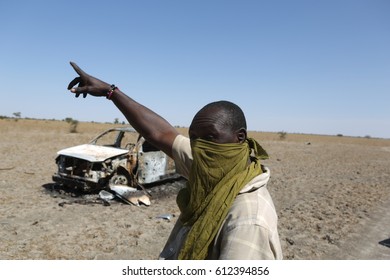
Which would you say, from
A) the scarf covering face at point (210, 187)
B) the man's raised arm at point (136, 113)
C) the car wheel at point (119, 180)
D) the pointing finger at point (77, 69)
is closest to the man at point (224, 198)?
the scarf covering face at point (210, 187)

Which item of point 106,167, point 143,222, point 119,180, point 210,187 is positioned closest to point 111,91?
point 210,187

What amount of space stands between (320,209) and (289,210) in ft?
2.61

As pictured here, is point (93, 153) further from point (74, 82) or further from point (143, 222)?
point (74, 82)

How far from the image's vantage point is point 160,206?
8.48 m

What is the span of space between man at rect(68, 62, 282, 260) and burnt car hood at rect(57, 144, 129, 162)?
23.6 feet

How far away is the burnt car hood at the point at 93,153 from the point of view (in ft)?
28.3

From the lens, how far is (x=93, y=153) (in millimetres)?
8969

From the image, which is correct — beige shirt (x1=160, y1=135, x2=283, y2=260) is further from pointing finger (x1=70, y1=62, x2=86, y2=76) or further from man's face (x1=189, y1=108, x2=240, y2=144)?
pointing finger (x1=70, y1=62, x2=86, y2=76)

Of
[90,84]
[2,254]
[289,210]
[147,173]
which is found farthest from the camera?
[147,173]

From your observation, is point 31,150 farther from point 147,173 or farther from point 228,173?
point 228,173

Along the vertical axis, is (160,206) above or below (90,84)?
below

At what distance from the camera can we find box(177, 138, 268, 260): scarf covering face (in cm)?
147

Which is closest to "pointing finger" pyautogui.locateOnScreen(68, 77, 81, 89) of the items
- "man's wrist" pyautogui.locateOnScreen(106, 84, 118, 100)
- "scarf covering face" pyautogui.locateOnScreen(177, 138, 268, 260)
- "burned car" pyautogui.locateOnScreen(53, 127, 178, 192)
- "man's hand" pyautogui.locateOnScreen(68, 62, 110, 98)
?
"man's hand" pyautogui.locateOnScreen(68, 62, 110, 98)
